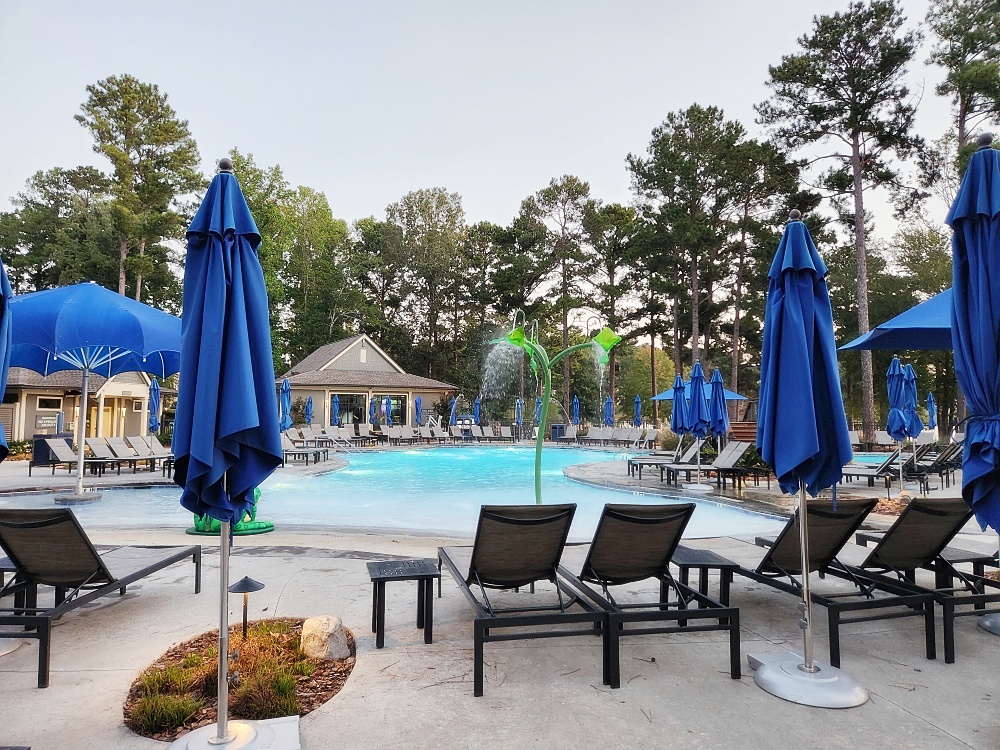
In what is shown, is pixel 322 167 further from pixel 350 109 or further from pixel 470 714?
pixel 470 714

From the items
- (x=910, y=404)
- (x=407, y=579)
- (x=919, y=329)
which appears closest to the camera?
(x=407, y=579)

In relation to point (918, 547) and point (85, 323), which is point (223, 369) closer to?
point (918, 547)

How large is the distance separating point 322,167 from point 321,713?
43574 millimetres

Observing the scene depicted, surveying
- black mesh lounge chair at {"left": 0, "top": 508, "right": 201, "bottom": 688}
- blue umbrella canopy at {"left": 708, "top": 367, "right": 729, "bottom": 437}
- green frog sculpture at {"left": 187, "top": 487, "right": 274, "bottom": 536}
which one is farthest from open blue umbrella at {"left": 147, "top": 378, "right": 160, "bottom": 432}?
blue umbrella canopy at {"left": 708, "top": 367, "right": 729, "bottom": 437}

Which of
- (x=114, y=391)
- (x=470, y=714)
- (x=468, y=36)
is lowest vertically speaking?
(x=470, y=714)

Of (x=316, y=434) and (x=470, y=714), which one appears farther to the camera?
(x=316, y=434)

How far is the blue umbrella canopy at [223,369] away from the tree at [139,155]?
92.6 ft

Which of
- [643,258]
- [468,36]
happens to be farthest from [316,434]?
[643,258]

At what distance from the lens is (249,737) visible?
2443 millimetres

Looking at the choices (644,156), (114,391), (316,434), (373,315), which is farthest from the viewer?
(373,315)

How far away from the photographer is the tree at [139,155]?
26734 millimetres

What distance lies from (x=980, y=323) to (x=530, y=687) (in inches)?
114

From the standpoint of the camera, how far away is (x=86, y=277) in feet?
90.3

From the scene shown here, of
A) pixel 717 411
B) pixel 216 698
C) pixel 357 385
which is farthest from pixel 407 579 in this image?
pixel 357 385
